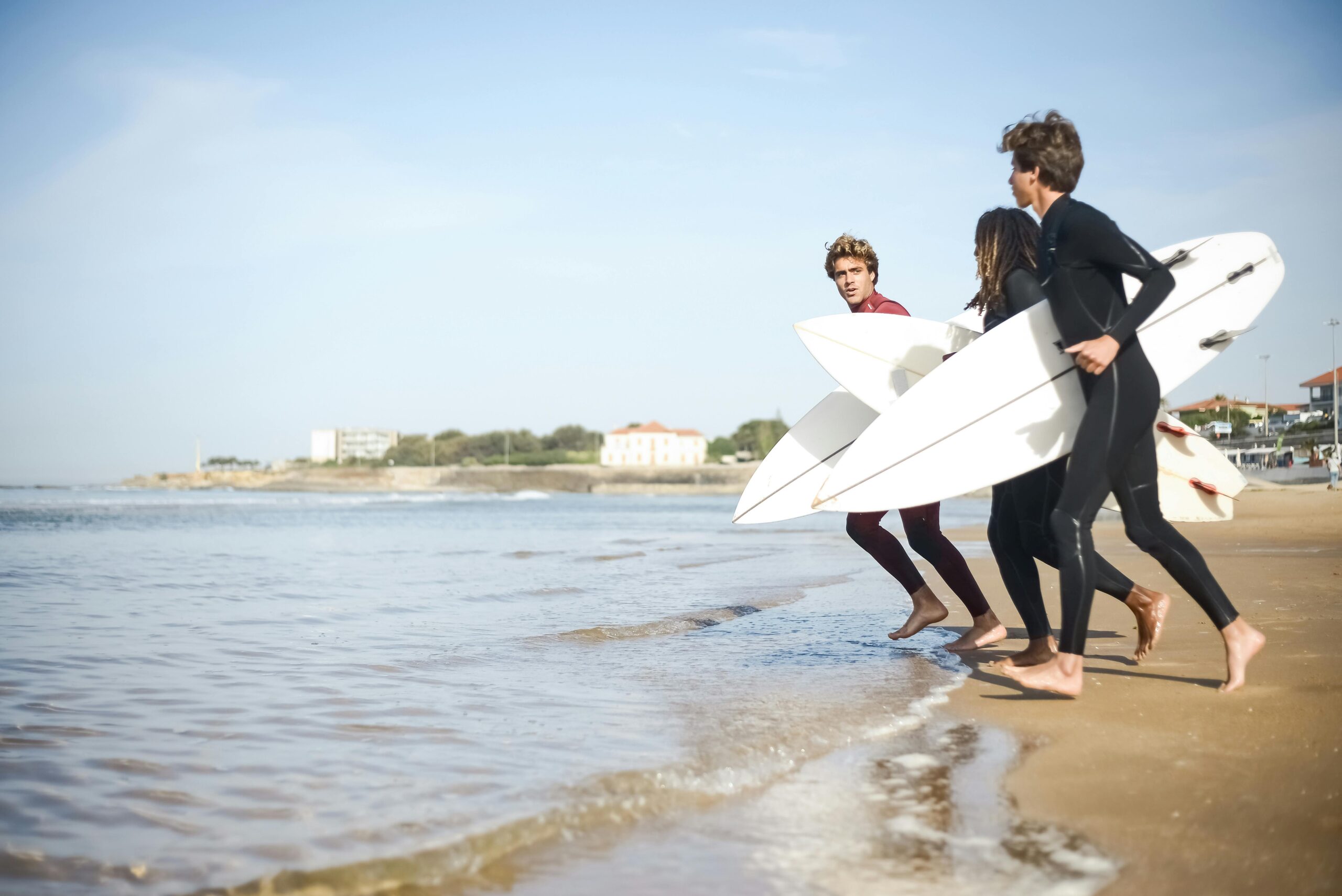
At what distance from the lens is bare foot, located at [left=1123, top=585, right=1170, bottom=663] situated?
3742 millimetres

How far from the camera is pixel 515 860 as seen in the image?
1.90 meters

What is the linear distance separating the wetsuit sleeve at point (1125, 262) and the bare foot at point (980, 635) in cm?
174

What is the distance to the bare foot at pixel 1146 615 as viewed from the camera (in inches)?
147

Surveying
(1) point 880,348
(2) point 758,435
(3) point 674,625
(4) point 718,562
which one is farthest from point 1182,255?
(2) point 758,435

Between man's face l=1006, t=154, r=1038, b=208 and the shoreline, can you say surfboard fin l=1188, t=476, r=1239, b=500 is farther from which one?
the shoreline

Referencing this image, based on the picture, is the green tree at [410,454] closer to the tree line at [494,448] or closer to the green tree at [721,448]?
the tree line at [494,448]

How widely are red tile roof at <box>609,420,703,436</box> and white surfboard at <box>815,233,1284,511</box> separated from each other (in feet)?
417

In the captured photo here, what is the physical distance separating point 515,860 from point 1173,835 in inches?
51.3

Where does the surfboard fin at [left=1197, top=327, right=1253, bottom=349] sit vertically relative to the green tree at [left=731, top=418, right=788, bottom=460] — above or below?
below

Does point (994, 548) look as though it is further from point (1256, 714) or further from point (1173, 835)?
point (1173, 835)

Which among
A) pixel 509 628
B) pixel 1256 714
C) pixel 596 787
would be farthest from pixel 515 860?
pixel 509 628

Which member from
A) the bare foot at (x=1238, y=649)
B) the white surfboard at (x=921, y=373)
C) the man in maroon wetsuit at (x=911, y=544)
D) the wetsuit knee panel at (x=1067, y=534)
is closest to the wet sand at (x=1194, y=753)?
the bare foot at (x=1238, y=649)

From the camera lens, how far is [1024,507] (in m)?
3.75

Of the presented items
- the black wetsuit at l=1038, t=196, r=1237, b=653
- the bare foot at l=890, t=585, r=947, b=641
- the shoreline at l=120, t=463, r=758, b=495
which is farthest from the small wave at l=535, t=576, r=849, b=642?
the shoreline at l=120, t=463, r=758, b=495
